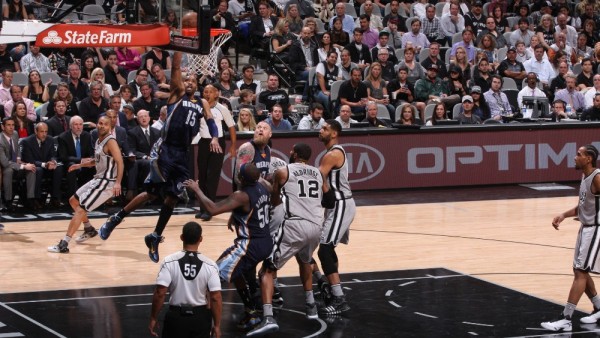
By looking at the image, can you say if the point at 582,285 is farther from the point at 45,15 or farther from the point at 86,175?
the point at 86,175

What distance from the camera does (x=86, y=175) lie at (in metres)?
18.3

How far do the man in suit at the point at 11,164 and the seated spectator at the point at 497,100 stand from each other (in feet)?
28.6

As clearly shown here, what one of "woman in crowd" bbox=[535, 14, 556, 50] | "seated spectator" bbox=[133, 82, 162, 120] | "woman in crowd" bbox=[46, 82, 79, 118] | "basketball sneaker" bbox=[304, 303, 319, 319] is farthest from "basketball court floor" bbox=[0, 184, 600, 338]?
"woman in crowd" bbox=[535, 14, 556, 50]

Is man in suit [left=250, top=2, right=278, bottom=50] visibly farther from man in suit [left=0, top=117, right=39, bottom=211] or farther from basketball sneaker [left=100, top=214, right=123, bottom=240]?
basketball sneaker [left=100, top=214, right=123, bottom=240]

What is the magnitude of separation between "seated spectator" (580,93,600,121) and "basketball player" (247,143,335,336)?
1110 centimetres

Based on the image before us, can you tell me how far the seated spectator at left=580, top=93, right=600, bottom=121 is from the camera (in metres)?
21.4

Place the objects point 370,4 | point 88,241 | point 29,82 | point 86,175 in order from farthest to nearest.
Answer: point 370,4 → point 29,82 → point 86,175 → point 88,241

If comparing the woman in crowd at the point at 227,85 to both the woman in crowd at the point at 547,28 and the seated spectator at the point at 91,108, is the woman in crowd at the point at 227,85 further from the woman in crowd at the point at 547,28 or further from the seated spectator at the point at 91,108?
the woman in crowd at the point at 547,28

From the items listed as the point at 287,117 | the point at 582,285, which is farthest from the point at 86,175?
the point at 582,285

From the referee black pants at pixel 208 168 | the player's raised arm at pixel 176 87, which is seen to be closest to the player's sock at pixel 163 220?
the player's raised arm at pixel 176 87

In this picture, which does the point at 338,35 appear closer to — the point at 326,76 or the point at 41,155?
the point at 326,76

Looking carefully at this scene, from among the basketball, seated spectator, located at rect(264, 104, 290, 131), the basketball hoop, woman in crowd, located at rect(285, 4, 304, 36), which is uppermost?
woman in crowd, located at rect(285, 4, 304, 36)

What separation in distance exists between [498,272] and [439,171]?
254 inches

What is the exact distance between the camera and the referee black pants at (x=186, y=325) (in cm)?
885
